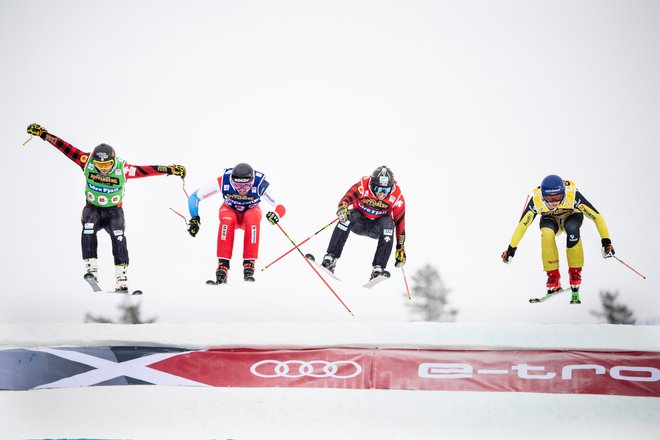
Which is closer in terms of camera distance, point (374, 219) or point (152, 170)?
point (152, 170)

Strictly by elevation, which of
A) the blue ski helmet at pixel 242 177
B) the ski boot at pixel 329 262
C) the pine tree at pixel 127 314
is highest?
the blue ski helmet at pixel 242 177

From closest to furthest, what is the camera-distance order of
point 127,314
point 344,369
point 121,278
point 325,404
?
1. point 325,404
2. point 344,369
3. point 121,278
4. point 127,314

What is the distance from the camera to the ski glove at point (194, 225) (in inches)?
318

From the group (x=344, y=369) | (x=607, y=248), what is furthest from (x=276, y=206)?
(x=607, y=248)

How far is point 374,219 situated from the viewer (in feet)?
27.8

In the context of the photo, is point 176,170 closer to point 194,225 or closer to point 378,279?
point 194,225

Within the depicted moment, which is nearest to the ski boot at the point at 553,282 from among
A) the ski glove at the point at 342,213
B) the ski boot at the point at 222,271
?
the ski glove at the point at 342,213

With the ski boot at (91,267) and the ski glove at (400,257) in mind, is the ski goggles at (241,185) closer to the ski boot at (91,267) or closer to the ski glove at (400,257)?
the ski boot at (91,267)

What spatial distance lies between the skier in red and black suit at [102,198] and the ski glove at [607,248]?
612cm

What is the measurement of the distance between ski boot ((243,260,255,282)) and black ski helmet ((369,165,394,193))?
6.25 feet

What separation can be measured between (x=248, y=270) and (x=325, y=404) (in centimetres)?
Result: 213

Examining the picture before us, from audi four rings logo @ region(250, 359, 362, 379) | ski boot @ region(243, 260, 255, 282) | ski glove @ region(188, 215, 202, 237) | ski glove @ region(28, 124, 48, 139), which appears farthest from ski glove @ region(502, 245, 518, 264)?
ski glove @ region(28, 124, 48, 139)

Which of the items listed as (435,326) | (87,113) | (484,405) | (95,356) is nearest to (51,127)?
(87,113)

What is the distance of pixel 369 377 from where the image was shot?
6773 mm
